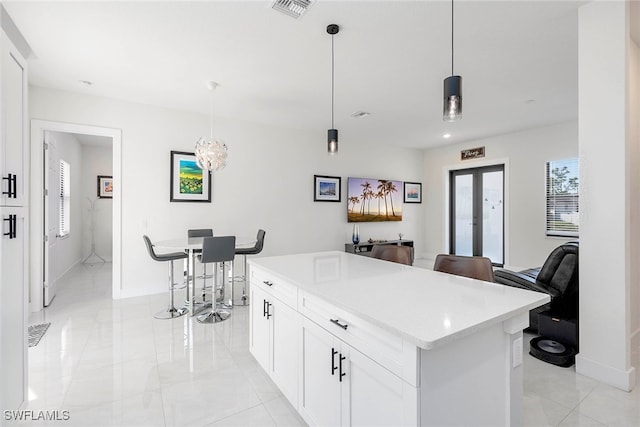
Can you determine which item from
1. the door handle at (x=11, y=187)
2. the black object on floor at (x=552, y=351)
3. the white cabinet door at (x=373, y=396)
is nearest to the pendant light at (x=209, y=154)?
the door handle at (x=11, y=187)

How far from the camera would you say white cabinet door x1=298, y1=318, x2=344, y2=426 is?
143 cm

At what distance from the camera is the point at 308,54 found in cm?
298

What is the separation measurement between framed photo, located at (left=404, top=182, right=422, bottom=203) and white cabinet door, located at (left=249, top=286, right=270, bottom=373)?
18.4 ft

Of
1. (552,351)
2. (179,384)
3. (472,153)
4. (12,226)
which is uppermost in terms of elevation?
(472,153)

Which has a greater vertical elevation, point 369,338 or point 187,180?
point 187,180

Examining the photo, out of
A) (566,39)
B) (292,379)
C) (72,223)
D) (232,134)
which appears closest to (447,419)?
(292,379)

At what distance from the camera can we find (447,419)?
1.12 meters

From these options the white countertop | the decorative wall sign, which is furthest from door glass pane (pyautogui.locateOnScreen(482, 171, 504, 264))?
the white countertop

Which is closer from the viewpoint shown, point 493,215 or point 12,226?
point 12,226

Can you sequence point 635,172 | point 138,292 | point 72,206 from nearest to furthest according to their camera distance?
point 635,172, point 138,292, point 72,206

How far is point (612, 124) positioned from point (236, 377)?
3.23m

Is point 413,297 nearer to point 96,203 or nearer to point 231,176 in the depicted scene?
point 231,176

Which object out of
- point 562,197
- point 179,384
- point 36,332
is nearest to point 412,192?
point 562,197

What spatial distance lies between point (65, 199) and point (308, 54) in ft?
19.0
